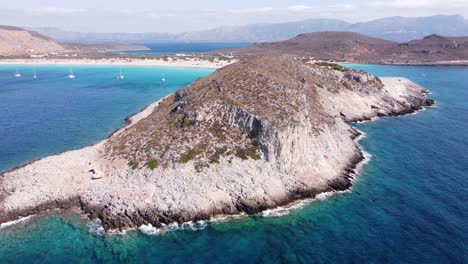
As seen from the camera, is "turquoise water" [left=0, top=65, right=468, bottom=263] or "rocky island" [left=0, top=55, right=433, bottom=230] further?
"rocky island" [left=0, top=55, right=433, bottom=230]

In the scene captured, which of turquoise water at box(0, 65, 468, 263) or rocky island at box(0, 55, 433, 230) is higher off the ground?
rocky island at box(0, 55, 433, 230)

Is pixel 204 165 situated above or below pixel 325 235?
above

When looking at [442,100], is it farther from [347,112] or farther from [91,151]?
[91,151]

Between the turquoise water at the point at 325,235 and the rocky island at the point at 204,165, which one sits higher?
the rocky island at the point at 204,165

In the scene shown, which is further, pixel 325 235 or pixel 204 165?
pixel 204 165

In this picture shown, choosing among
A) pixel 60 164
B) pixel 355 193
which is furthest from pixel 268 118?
pixel 60 164

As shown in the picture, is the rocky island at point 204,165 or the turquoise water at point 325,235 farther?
the rocky island at point 204,165
